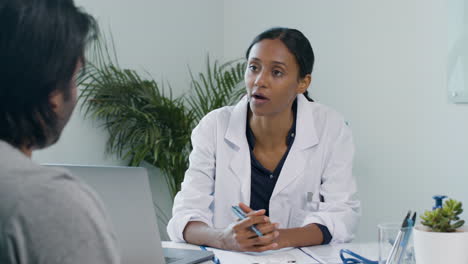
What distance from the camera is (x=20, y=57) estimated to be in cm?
60

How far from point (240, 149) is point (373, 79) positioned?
1356 mm

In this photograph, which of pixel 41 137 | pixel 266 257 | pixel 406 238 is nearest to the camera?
pixel 41 137

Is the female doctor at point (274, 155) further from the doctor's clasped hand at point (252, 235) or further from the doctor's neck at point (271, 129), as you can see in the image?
the doctor's clasped hand at point (252, 235)

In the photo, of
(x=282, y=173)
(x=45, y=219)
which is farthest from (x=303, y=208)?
(x=45, y=219)

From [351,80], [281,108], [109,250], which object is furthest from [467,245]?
[351,80]

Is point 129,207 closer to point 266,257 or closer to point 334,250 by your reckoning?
point 266,257

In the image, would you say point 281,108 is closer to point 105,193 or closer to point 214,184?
point 214,184

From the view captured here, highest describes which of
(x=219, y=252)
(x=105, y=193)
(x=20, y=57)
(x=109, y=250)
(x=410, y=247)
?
(x=20, y=57)

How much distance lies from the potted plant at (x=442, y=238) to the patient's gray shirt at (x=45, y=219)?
2.80ft

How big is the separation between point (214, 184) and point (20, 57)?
1.60 m

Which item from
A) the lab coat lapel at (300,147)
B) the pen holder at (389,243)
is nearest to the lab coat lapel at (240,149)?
the lab coat lapel at (300,147)

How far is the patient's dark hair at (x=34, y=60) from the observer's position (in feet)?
1.95

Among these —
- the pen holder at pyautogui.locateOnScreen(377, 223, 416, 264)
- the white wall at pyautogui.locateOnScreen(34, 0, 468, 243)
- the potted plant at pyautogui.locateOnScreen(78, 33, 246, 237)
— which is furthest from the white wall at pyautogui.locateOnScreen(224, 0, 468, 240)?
the pen holder at pyautogui.locateOnScreen(377, 223, 416, 264)

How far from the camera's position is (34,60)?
0.60m
